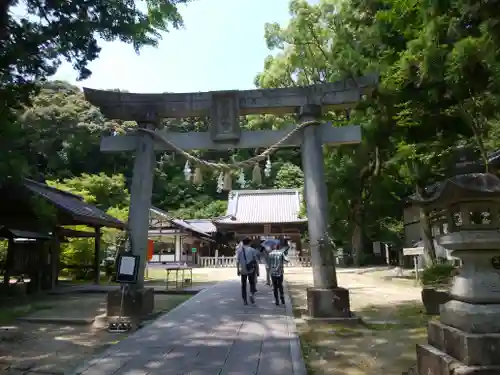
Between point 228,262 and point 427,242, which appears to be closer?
point 427,242

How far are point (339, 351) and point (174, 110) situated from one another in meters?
6.10

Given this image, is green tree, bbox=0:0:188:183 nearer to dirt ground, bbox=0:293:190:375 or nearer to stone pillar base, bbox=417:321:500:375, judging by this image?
dirt ground, bbox=0:293:190:375

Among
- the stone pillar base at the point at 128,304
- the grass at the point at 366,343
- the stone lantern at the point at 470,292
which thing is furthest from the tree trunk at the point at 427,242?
the stone lantern at the point at 470,292

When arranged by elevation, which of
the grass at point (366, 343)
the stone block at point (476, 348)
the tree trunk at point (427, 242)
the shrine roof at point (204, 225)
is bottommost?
the grass at point (366, 343)

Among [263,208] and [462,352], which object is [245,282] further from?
[263,208]

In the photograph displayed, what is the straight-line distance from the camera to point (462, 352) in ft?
12.0

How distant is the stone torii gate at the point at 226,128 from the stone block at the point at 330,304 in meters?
1.21

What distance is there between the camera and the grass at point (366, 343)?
17.0 feet

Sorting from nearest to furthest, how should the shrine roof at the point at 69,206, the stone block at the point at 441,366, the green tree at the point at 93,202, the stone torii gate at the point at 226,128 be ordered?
the stone block at the point at 441,366 → the stone torii gate at the point at 226,128 → the shrine roof at the point at 69,206 → the green tree at the point at 93,202

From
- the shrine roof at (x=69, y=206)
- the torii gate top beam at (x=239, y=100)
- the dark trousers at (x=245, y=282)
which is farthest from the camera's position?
the shrine roof at (x=69, y=206)

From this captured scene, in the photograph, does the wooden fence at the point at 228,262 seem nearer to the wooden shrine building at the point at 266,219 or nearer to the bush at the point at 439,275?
the wooden shrine building at the point at 266,219

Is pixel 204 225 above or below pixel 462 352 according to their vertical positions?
→ above

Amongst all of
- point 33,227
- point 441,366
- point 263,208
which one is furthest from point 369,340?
point 263,208

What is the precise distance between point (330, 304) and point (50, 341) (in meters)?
5.13
